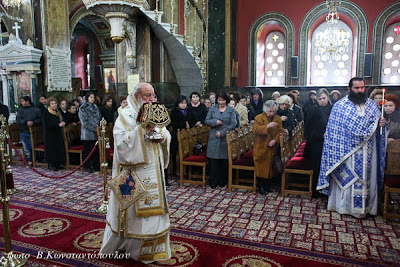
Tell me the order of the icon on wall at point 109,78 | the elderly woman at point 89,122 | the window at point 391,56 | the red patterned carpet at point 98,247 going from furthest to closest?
1. the icon on wall at point 109,78
2. the window at point 391,56
3. the elderly woman at point 89,122
4. the red patterned carpet at point 98,247

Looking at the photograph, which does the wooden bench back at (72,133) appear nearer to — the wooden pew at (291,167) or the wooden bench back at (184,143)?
the wooden bench back at (184,143)

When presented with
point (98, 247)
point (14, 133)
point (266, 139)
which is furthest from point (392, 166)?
point (14, 133)

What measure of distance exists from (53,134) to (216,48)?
26.8ft

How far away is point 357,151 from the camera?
4.62m

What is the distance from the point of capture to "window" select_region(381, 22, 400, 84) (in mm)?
13242

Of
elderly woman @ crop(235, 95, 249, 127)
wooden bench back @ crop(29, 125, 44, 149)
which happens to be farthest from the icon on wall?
elderly woman @ crop(235, 95, 249, 127)

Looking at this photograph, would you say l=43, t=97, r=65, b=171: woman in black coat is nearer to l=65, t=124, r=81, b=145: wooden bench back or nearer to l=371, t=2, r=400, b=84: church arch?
l=65, t=124, r=81, b=145: wooden bench back

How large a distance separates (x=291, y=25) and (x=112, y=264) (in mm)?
12901

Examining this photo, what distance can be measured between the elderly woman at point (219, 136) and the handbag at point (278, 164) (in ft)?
2.89

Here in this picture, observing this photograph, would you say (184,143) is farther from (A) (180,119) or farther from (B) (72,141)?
(B) (72,141)

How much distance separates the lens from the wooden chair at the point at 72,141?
7.59 metres

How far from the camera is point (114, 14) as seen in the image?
8.17 metres

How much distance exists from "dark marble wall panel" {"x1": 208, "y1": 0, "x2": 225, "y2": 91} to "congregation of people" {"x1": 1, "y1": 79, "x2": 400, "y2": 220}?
18.6 ft

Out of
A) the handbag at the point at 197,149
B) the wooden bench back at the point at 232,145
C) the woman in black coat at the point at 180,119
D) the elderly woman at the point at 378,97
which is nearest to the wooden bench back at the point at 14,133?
the woman in black coat at the point at 180,119
